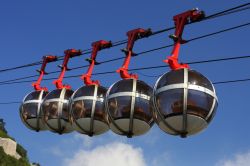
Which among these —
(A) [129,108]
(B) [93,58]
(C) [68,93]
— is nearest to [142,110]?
(A) [129,108]

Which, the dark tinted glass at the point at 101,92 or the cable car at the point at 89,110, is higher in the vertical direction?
the dark tinted glass at the point at 101,92

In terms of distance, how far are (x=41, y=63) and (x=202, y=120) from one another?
619 cm

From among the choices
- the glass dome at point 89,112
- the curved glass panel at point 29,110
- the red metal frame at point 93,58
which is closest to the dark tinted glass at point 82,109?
the glass dome at point 89,112

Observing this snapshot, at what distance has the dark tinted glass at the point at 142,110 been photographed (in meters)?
10.9

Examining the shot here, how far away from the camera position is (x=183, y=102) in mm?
9680

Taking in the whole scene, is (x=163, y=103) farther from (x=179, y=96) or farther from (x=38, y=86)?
(x=38, y=86)

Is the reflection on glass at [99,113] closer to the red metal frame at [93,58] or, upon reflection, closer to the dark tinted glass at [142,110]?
the red metal frame at [93,58]

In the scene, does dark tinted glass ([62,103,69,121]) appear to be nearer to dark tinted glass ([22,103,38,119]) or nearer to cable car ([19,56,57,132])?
cable car ([19,56,57,132])

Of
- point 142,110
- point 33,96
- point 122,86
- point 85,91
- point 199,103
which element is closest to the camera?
point 199,103

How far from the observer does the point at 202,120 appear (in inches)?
388

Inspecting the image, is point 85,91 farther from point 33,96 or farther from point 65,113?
point 33,96

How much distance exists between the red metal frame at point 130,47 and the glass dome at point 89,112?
0.90 m

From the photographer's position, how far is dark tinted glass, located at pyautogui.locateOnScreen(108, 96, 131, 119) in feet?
35.4

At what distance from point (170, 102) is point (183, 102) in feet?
0.79
